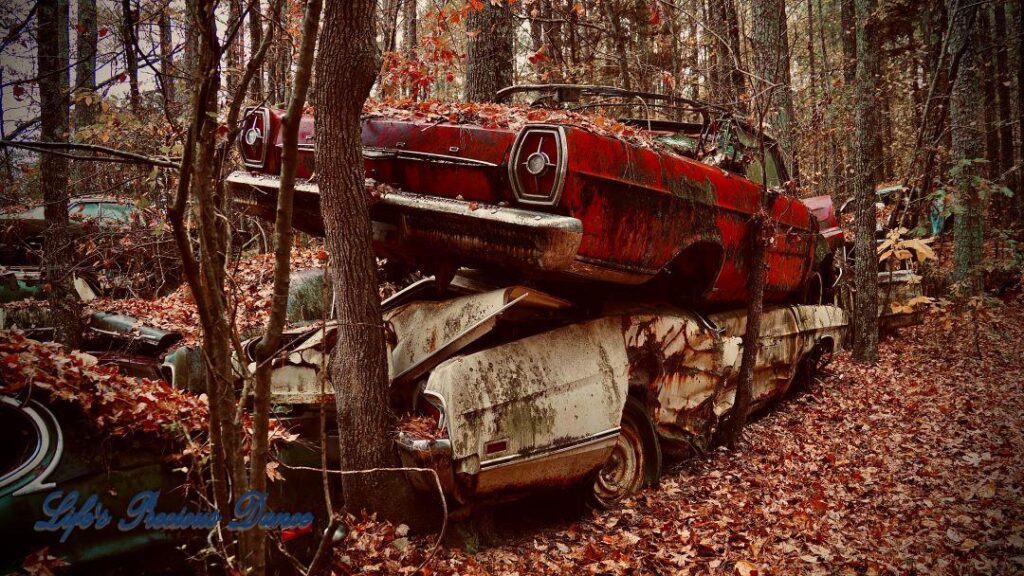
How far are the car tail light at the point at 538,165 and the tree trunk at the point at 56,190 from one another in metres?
4.39

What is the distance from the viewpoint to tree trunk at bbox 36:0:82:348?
18.5 feet

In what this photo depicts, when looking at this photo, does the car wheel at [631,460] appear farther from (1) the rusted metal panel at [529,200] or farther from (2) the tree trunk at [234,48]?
(2) the tree trunk at [234,48]

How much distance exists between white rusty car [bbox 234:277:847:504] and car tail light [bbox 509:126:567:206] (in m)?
0.57

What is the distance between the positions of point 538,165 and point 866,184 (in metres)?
6.02

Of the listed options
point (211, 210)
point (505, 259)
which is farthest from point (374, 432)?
point (211, 210)

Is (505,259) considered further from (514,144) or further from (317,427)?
(317,427)

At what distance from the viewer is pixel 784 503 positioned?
4355mm

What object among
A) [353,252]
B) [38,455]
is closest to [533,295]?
[353,252]

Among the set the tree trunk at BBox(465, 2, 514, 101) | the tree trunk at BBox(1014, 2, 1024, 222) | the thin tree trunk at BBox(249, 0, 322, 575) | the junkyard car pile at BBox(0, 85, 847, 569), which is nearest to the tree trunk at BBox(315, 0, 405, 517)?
the junkyard car pile at BBox(0, 85, 847, 569)

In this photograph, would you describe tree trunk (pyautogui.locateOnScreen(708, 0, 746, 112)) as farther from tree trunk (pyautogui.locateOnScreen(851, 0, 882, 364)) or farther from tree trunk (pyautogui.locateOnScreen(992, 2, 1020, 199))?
tree trunk (pyautogui.locateOnScreen(992, 2, 1020, 199))

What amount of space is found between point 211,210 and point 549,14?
1316 cm

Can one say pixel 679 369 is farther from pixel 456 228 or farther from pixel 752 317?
pixel 456 228

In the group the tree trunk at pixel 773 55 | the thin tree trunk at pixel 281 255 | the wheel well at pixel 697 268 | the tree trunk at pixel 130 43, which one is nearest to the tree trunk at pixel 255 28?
the thin tree trunk at pixel 281 255

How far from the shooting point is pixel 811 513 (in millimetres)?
4133
